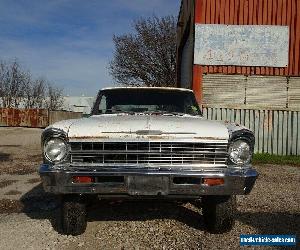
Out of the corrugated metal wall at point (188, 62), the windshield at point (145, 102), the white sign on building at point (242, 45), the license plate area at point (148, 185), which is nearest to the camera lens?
the license plate area at point (148, 185)

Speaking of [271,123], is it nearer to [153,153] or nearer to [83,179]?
[153,153]

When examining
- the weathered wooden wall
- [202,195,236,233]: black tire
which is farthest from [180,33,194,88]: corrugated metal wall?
the weathered wooden wall

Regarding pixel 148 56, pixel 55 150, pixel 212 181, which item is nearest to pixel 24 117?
pixel 148 56

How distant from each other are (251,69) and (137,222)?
858 centimetres

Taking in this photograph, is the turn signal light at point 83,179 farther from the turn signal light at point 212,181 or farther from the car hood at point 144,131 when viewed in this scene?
the turn signal light at point 212,181

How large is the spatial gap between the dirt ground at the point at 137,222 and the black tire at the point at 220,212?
0.11 metres

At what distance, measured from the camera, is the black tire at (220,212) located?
13.8ft

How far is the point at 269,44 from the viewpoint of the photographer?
39.9 ft

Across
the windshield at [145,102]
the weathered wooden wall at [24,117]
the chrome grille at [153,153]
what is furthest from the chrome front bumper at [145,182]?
the weathered wooden wall at [24,117]

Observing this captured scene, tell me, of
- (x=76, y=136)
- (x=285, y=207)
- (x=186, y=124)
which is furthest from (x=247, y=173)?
(x=285, y=207)

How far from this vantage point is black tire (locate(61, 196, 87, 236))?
419cm

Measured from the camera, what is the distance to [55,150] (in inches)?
155

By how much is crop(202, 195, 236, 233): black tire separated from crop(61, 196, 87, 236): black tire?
4.33ft

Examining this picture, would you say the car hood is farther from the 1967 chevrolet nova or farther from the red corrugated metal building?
the red corrugated metal building
